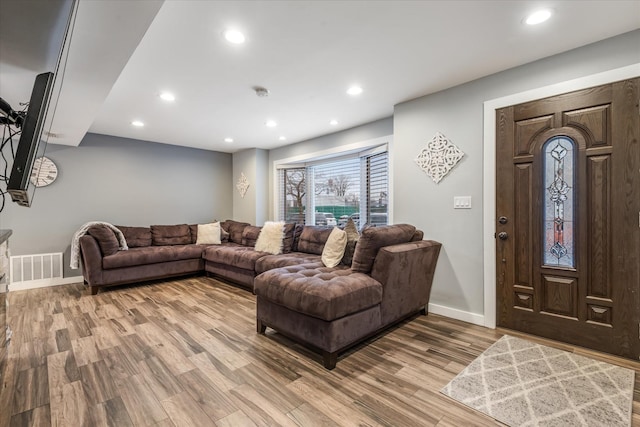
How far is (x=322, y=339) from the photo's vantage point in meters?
1.97

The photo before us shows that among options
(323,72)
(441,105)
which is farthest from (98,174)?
(441,105)

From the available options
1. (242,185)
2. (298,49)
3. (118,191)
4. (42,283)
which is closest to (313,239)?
(298,49)

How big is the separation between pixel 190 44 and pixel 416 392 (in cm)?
283

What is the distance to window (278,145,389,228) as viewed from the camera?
159 inches

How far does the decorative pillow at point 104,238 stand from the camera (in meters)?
3.79

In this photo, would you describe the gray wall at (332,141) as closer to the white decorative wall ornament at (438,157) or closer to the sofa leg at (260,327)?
the white decorative wall ornament at (438,157)

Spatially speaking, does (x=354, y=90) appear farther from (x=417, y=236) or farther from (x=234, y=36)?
(x=417, y=236)

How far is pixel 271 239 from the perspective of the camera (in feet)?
13.8

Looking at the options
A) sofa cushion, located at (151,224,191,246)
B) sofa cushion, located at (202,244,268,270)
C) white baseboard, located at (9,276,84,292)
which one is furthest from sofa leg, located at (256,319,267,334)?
white baseboard, located at (9,276,84,292)

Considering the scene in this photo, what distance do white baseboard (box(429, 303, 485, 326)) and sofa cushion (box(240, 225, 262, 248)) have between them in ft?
9.51

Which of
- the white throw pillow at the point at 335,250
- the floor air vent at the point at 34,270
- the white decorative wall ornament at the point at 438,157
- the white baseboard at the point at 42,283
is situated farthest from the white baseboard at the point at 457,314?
the floor air vent at the point at 34,270

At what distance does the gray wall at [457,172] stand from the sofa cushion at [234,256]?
6.76ft

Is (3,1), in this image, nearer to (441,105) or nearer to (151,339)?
(151,339)

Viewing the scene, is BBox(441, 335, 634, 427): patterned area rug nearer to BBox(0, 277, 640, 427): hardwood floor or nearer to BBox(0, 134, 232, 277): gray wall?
BBox(0, 277, 640, 427): hardwood floor
